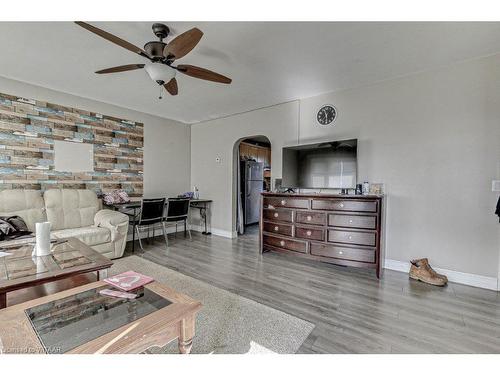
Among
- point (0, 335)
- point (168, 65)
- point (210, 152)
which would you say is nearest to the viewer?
point (0, 335)

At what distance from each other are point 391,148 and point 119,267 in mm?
3922

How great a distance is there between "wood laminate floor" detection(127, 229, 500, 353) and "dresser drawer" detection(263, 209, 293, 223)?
0.58 metres

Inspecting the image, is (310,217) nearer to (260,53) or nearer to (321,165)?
(321,165)

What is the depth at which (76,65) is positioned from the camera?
294 cm

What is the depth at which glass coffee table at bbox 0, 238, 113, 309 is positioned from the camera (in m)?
1.62

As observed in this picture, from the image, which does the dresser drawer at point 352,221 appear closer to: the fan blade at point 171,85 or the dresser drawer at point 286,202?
the dresser drawer at point 286,202

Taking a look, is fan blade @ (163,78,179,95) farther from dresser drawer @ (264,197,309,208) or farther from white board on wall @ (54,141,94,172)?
white board on wall @ (54,141,94,172)

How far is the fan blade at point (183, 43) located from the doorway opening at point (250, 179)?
3.46m

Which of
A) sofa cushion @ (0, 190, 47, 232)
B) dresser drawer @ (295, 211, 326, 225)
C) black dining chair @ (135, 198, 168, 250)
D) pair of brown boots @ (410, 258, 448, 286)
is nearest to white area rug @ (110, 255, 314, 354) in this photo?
dresser drawer @ (295, 211, 326, 225)

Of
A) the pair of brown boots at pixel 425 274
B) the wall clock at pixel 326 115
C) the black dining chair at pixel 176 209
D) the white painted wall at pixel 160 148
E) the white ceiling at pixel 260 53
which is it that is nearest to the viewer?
the white ceiling at pixel 260 53

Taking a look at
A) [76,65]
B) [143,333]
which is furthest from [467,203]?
[76,65]

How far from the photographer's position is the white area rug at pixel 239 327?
1.64 m

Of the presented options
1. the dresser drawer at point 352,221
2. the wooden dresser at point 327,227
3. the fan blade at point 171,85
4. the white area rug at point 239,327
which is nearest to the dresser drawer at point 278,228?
the wooden dresser at point 327,227
